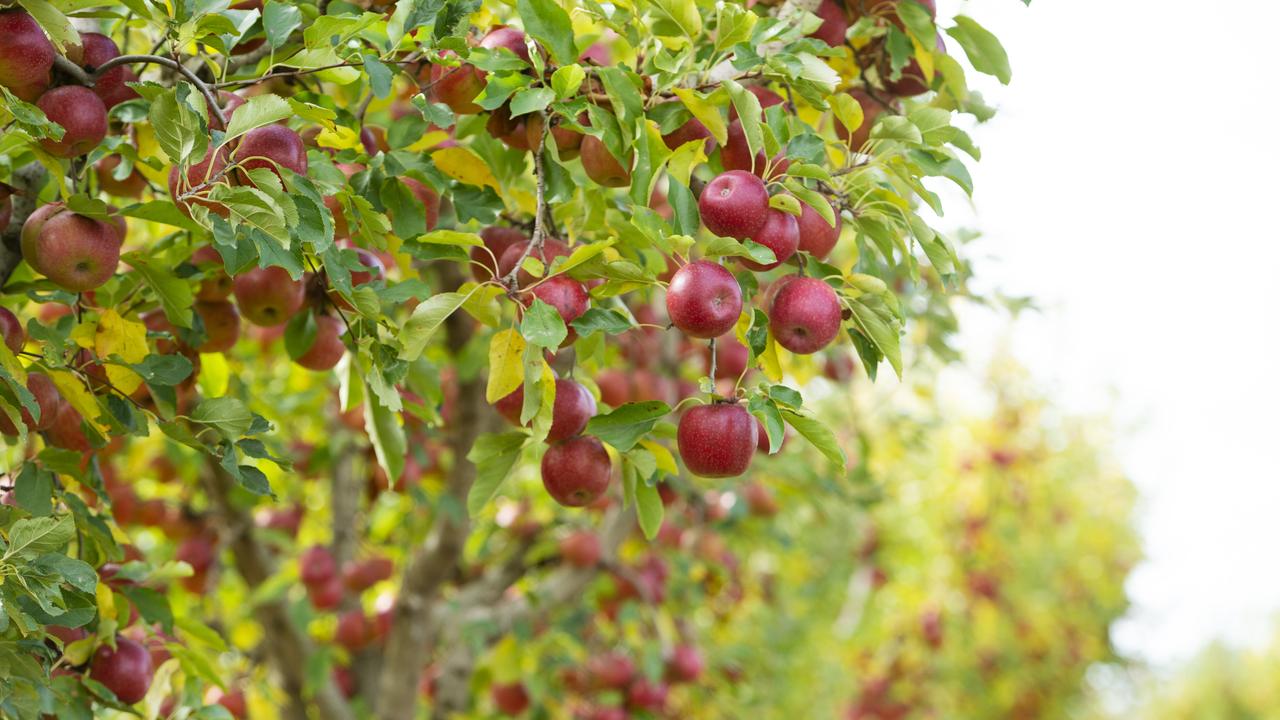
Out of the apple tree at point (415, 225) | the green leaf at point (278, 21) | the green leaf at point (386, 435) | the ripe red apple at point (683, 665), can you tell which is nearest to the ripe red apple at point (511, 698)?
the ripe red apple at point (683, 665)

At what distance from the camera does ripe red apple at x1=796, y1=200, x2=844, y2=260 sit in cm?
133

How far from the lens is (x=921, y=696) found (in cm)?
755

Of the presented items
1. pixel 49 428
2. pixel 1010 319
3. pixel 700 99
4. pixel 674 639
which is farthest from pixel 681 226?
pixel 674 639

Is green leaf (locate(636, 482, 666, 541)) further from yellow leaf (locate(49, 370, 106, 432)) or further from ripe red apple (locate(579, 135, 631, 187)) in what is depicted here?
yellow leaf (locate(49, 370, 106, 432))

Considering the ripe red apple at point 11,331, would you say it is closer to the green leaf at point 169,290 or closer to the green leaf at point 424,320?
the green leaf at point 169,290

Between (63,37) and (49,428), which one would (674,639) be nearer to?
(49,428)

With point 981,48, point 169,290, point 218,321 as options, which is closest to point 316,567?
point 218,321

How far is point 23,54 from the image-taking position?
1190 millimetres

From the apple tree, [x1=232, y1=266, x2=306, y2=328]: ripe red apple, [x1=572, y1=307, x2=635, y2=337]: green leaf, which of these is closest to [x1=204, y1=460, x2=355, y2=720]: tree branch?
the apple tree

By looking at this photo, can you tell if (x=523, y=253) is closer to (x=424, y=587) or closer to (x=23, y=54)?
(x=23, y=54)

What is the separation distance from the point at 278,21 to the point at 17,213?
46cm

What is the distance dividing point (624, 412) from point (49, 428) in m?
0.73

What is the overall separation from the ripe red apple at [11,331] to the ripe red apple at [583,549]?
6.72 feet

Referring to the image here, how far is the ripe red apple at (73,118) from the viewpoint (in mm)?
1213
